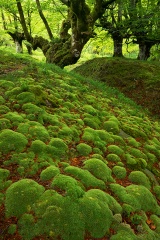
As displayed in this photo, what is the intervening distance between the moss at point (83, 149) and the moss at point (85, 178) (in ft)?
3.54

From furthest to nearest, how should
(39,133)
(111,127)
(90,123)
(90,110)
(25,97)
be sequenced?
(90,110)
(111,127)
(90,123)
(25,97)
(39,133)

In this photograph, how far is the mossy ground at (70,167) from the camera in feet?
14.6

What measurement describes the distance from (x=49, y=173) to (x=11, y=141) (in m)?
1.61

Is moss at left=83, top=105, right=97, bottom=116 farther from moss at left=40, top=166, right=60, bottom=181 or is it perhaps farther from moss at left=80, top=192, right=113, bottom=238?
moss at left=80, top=192, right=113, bottom=238

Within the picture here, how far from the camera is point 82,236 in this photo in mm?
4285

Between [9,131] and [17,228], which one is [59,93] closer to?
[9,131]

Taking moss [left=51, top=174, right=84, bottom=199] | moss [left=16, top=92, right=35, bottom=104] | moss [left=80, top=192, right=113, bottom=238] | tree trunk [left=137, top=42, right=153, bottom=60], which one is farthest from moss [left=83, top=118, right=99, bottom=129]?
tree trunk [left=137, top=42, right=153, bottom=60]

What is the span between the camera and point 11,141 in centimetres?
632

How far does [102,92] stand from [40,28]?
17614 millimetres

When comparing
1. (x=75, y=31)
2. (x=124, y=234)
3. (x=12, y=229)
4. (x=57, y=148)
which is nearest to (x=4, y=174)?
(x=12, y=229)

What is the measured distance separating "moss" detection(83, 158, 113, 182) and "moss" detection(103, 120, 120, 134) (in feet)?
8.67

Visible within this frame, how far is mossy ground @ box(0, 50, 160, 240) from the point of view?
4.46m

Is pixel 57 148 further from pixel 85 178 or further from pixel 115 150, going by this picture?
pixel 115 150

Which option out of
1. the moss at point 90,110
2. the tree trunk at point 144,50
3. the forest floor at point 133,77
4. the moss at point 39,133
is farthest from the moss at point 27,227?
the tree trunk at point 144,50
